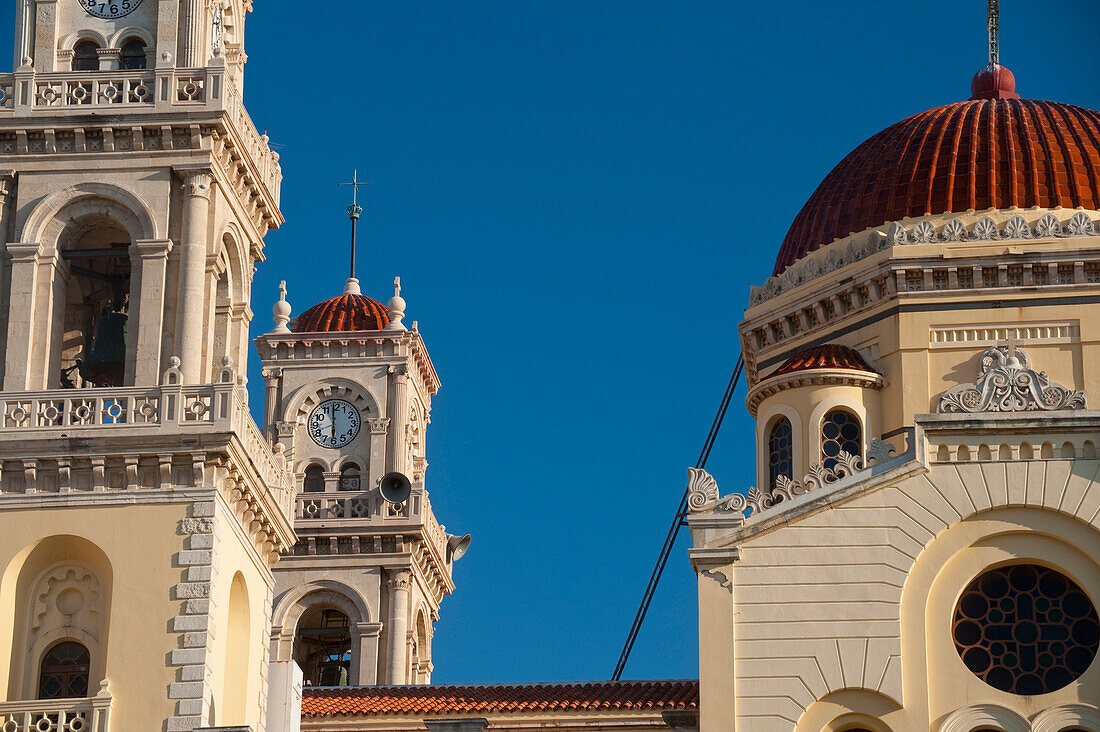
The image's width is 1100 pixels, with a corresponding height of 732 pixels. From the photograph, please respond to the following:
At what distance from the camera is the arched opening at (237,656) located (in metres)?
37.2

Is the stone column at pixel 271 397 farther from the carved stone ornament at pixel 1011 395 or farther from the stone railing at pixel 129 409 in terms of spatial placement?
the carved stone ornament at pixel 1011 395

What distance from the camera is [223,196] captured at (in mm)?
39094

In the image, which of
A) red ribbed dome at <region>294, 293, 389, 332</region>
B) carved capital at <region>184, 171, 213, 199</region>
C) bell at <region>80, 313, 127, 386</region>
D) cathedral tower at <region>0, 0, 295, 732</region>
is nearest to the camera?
cathedral tower at <region>0, 0, 295, 732</region>

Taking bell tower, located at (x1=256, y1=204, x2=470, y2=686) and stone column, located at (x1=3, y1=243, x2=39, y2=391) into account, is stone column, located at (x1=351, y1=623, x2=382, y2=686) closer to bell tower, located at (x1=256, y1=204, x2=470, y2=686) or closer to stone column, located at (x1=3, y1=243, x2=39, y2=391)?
bell tower, located at (x1=256, y1=204, x2=470, y2=686)

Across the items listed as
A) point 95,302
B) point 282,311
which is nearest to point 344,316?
point 282,311

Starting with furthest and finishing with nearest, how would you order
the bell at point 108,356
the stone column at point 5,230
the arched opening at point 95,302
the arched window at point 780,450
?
1. the arched window at point 780,450
2. the bell at point 108,356
3. the arched opening at point 95,302
4. the stone column at point 5,230

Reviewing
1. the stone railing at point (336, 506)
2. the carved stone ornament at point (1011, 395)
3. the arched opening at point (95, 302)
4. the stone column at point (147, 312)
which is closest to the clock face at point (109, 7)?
the arched opening at point (95, 302)

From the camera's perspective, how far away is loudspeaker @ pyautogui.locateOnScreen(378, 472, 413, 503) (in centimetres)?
5456

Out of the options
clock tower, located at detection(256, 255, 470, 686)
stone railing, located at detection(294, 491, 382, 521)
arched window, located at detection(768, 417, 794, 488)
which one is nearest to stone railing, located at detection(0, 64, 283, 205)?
arched window, located at detection(768, 417, 794, 488)

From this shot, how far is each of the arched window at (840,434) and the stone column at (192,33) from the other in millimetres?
13497

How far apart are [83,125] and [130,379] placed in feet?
13.7

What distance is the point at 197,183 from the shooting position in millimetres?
38375

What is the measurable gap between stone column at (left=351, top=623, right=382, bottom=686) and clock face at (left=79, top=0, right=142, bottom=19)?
17325mm

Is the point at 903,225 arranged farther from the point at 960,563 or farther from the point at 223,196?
the point at 223,196
